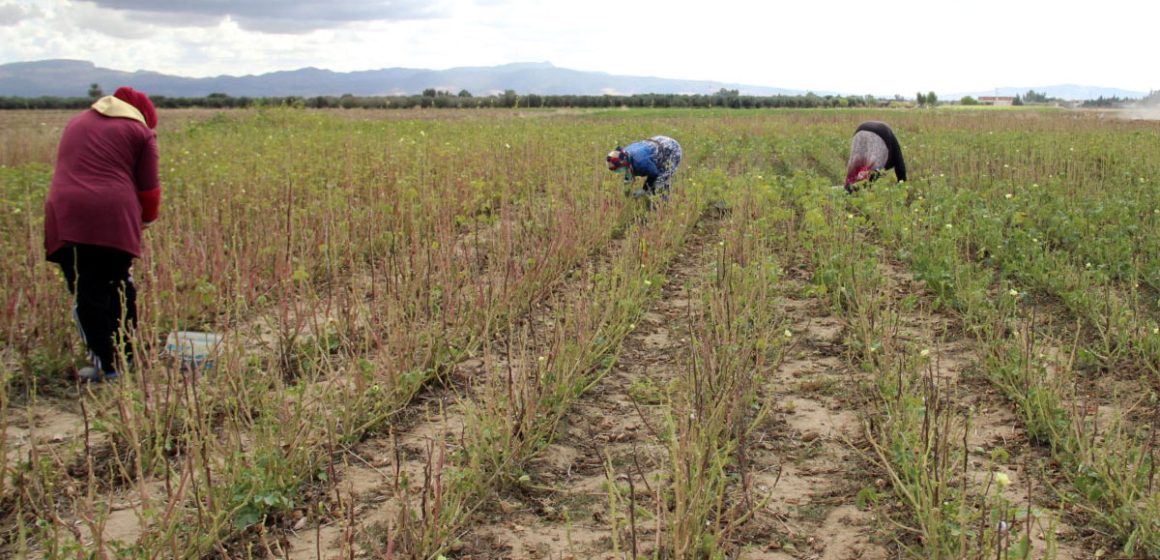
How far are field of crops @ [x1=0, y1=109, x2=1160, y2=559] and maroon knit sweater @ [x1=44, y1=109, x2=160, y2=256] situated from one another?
37 centimetres

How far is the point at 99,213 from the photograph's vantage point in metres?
4.22

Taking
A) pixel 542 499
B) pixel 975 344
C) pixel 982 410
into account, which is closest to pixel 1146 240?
pixel 975 344

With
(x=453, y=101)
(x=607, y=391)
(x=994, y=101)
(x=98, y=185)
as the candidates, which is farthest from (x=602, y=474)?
(x=994, y=101)

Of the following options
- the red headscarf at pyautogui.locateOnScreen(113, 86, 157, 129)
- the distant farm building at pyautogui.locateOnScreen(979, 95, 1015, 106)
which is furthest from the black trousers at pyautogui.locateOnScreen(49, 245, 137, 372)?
the distant farm building at pyautogui.locateOnScreen(979, 95, 1015, 106)

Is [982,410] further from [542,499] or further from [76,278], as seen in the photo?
[76,278]

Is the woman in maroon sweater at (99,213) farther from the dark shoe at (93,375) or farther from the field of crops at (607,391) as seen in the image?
the field of crops at (607,391)

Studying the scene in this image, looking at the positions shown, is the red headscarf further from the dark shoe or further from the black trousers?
the dark shoe

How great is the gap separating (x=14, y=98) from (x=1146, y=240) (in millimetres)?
44573

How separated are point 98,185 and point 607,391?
2792mm

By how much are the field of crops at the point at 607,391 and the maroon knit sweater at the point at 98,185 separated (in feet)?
1.20

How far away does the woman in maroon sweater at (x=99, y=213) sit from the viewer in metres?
4.21

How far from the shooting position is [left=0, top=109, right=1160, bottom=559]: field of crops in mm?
2830

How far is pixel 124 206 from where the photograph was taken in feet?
14.1

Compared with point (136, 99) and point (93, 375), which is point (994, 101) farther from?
point (93, 375)
